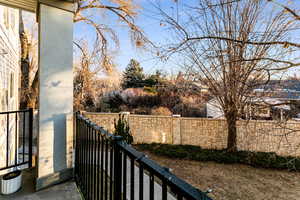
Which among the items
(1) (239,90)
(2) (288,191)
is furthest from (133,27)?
(2) (288,191)

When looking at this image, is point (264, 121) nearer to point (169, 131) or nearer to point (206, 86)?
point (206, 86)

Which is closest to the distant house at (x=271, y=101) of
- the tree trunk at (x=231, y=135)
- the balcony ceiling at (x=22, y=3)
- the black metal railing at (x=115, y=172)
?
the tree trunk at (x=231, y=135)

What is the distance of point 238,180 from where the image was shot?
457 cm

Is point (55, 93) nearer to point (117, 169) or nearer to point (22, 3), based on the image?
point (22, 3)

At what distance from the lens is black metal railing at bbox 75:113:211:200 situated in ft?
2.09

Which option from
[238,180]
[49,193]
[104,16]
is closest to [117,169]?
[49,193]

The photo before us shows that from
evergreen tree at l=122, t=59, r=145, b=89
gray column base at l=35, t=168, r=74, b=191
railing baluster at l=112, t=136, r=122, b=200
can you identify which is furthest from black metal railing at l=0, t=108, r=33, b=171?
evergreen tree at l=122, t=59, r=145, b=89

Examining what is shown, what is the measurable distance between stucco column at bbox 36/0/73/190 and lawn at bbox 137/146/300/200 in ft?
9.93

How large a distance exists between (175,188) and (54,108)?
84.3 inches

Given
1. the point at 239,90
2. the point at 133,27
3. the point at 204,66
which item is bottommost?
the point at 239,90

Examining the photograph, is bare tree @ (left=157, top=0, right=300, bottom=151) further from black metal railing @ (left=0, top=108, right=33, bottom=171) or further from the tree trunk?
black metal railing @ (left=0, top=108, right=33, bottom=171)

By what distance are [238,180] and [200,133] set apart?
2.71 meters

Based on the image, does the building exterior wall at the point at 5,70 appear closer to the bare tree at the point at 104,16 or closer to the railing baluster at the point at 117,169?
the bare tree at the point at 104,16

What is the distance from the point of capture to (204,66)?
5.69 meters
